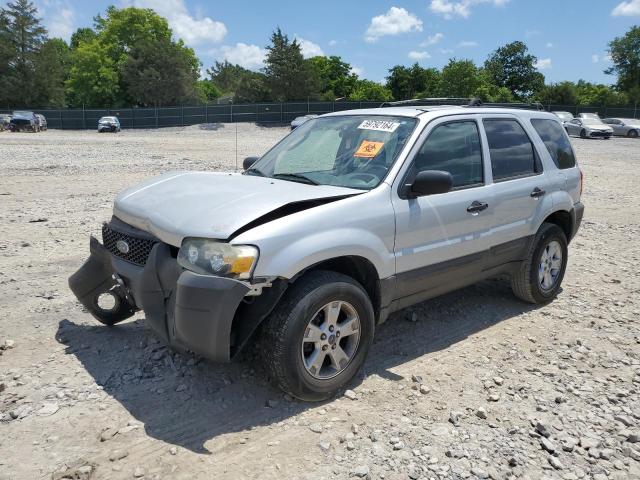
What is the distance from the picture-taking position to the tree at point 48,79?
66500mm

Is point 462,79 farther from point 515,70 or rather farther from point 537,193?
point 537,193

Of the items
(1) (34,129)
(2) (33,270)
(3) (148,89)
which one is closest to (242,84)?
(3) (148,89)

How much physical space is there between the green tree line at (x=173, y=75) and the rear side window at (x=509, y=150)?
54.0m

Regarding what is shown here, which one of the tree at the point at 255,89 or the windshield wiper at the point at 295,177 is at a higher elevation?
the tree at the point at 255,89

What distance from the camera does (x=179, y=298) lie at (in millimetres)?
3277

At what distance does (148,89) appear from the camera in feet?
213

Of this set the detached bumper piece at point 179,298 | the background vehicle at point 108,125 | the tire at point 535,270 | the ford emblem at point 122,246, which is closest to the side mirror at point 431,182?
the detached bumper piece at point 179,298

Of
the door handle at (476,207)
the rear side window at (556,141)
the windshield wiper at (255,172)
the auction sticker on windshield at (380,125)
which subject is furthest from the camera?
the rear side window at (556,141)

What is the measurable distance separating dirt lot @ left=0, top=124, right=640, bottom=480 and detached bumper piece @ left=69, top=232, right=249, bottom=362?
52 cm

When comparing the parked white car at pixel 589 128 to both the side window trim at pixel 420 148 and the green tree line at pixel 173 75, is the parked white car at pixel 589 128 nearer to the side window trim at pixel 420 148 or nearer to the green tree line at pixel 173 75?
the green tree line at pixel 173 75

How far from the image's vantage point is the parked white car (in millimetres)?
38531

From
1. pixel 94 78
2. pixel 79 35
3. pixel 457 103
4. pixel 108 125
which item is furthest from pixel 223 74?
pixel 457 103

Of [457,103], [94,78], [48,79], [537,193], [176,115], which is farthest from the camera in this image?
[94,78]

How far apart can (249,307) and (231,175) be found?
154cm
